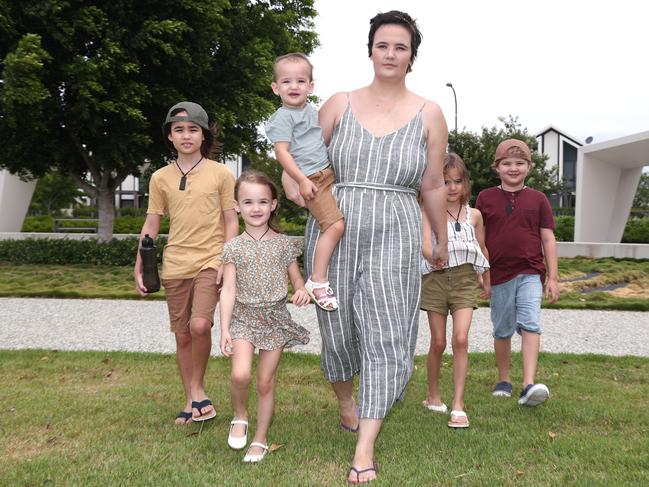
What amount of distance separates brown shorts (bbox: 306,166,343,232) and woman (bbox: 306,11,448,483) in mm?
91

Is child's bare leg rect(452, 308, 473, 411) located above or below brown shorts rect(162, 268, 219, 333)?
below

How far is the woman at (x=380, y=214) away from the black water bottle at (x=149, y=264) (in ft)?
3.57

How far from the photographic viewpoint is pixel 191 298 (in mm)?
4074

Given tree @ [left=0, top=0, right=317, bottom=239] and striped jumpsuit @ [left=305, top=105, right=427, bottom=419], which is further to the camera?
tree @ [left=0, top=0, right=317, bottom=239]

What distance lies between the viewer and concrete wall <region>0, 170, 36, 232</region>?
22859 millimetres

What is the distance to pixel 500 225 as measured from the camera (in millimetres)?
4789

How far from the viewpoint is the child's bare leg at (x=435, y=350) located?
14.4 feet

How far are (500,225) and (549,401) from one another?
128 cm

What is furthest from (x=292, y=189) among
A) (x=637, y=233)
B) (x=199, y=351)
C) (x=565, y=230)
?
(x=637, y=233)

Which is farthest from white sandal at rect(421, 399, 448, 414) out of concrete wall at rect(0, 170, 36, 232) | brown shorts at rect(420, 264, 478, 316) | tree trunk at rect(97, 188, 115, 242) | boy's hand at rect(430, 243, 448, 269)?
concrete wall at rect(0, 170, 36, 232)

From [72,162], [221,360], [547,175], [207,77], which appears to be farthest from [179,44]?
[547,175]

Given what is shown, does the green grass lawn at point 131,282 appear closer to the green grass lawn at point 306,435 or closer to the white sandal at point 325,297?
the green grass lawn at point 306,435

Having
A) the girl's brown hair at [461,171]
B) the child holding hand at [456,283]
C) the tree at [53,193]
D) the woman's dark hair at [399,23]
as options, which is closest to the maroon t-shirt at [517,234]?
the child holding hand at [456,283]

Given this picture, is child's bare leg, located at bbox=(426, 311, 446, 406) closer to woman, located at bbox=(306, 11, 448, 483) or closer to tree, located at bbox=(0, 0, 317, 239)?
woman, located at bbox=(306, 11, 448, 483)
